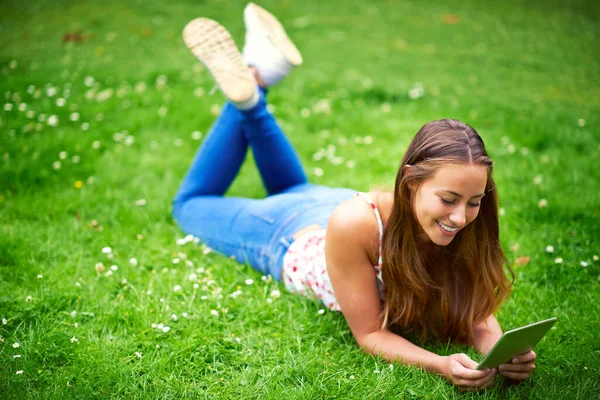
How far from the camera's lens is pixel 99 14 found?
29.0 ft

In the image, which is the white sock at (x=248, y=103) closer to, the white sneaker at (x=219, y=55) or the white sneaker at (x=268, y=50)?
the white sneaker at (x=219, y=55)

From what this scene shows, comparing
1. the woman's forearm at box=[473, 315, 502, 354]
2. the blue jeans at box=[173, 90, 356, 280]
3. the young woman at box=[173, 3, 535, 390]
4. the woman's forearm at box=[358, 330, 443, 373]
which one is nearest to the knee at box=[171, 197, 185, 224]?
the blue jeans at box=[173, 90, 356, 280]

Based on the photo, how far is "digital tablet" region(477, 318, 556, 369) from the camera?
2107mm

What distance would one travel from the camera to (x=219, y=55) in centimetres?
372

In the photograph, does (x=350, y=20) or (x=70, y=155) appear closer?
(x=70, y=155)

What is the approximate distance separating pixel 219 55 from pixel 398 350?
2.20 metres

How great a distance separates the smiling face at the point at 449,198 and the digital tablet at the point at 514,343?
1.54 feet

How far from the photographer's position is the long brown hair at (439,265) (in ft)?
7.82

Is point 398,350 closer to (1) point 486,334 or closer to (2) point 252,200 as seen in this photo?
(1) point 486,334

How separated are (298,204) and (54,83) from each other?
4.21 metres

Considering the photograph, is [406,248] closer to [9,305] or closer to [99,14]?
[9,305]

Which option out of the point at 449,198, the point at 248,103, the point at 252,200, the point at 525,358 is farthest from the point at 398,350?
the point at 248,103

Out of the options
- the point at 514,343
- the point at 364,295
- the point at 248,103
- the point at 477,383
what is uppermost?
the point at 248,103

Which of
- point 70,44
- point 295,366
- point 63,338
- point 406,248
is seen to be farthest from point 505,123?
point 70,44
